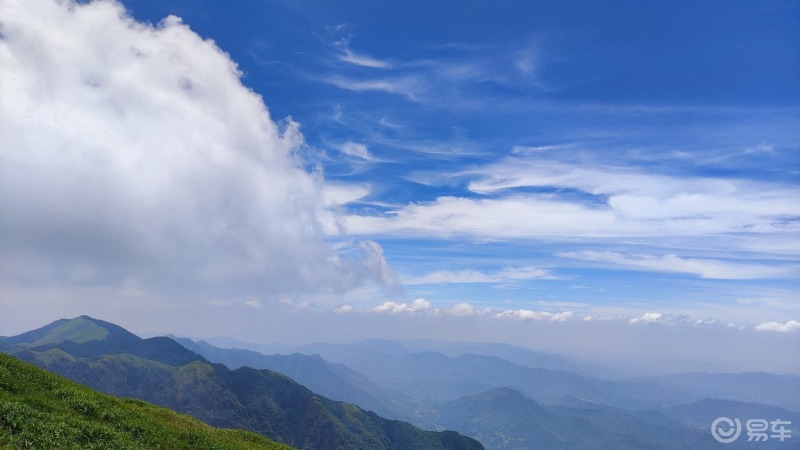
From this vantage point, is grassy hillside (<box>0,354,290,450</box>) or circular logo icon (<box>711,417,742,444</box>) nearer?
grassy hillside (<box>0,354,290,450</box>)

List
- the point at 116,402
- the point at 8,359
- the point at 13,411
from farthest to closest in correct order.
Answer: the point at 116,402
the point at 8,359
the point at 13,411

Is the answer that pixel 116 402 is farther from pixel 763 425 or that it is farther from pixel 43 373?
pixel 763 425

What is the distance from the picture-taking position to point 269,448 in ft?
166

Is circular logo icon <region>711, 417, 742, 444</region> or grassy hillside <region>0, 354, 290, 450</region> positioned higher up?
grassy hillside <region>0, 354, 290, 450</region>

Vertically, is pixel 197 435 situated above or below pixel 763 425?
above

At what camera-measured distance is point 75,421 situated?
3105 cm

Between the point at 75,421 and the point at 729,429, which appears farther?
the point at 729,429

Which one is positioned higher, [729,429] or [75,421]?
[75,421]

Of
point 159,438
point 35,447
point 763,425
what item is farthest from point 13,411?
point 763,425

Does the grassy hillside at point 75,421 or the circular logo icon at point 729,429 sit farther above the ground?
the grassy hillside at point 75,421

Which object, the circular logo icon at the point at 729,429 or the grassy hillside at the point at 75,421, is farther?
the circular logo icon at the point at 729,429

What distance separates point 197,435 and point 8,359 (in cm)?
1941

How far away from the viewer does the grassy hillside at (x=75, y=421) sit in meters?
26.5

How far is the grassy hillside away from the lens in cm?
2647
